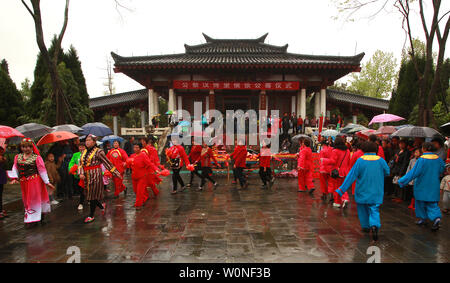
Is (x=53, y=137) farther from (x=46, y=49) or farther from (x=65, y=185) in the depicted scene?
(x=46, y=49)

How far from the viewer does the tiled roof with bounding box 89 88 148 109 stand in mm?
19094

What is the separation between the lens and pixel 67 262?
346cm

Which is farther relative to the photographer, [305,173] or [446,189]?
[305,173]

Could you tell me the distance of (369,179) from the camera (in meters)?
4.17

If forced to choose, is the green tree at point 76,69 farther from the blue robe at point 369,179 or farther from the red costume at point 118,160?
the blue robe at point 369,179

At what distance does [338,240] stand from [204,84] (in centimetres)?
1381

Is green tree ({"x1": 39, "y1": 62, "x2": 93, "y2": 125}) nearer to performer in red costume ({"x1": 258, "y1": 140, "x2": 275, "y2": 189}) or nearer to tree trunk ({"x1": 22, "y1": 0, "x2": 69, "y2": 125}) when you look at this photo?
tree trunk ({"x1": 22, "y1": 0, "x2": 69, "y2": 125})

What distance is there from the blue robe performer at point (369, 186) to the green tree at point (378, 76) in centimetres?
3042

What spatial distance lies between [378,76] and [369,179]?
31655mm

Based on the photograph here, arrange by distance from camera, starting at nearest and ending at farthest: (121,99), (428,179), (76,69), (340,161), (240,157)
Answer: (428,179)
(340,161)
(240,157)
(76,69)
(121,99)

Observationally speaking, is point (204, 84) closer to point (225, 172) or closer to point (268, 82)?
point (268, 82)

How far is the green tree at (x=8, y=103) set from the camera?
13039 millimetres

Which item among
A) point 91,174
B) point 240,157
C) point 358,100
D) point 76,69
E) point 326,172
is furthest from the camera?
point 358,100

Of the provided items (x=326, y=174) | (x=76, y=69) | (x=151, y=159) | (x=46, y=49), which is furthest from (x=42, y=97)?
(x=326, y=174)
